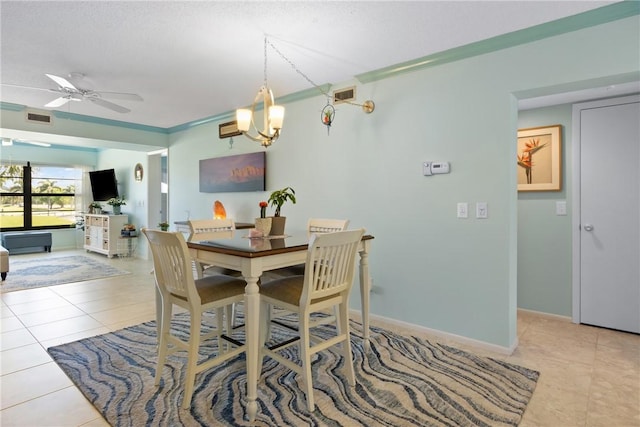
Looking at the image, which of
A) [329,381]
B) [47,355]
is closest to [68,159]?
[47,355]

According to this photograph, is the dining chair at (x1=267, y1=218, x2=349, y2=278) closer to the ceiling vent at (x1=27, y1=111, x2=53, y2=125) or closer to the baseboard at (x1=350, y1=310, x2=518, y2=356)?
the baseboard at (x1=350, y1=310, x2=518, y2=356)

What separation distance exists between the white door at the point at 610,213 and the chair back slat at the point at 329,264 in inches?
99.7

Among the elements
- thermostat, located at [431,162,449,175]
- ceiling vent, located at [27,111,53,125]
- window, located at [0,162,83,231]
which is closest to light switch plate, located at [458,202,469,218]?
thermostat, located at [431,162,449,175]

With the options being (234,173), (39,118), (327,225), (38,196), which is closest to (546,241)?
(327,225)

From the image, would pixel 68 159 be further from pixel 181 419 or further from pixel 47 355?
pixel 181 419

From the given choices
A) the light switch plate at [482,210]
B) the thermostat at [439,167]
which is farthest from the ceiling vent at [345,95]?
the light switch plate at [482,210]

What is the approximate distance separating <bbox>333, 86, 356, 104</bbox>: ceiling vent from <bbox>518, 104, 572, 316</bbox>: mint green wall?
1.79m

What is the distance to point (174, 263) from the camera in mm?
1868

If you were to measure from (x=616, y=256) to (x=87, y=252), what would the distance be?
8.82 meters

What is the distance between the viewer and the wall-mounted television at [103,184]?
7363 millimetres

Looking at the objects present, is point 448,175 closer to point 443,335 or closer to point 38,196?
point 443,335

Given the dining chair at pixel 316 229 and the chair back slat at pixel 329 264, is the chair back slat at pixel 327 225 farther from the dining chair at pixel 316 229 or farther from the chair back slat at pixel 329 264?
the chair back slat at pixel 329 264

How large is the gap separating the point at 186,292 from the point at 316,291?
70 centimetres

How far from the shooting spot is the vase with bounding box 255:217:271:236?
251 cm
